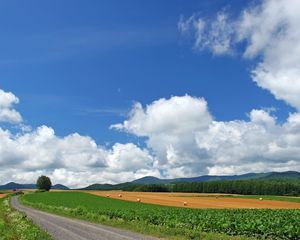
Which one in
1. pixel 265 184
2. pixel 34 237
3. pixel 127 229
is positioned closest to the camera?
pixel 34 237

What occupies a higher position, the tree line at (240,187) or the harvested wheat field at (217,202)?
the tree line at (240,187)

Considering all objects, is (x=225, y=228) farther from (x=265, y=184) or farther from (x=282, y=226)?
(x=265, y=184)

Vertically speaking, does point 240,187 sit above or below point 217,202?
above

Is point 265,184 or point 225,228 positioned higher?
point 265,184

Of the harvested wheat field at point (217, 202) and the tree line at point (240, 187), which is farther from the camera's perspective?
the tree line at point (240, 187)

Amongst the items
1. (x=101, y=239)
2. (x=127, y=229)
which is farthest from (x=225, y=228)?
(x=101, y=239)

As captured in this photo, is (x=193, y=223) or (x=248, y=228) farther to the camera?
(x=193, y=223)

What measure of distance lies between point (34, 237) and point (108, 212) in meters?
29.6

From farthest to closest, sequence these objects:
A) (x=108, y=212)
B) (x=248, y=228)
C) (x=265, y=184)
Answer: (x=265, y=184) → (x=108, y=212) → (x=248, y=228)

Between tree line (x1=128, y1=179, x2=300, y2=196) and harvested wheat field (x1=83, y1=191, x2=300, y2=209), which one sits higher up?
tree line (x1=128, y1=179, x2=300, y2=196)

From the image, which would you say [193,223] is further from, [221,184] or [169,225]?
[221,184]

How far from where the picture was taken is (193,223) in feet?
131

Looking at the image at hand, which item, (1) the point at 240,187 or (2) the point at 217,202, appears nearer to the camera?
(2) the point at 217,202

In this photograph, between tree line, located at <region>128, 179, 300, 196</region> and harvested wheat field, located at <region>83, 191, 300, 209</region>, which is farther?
tree line, located at <region>128, 179, 300, 196</region>
